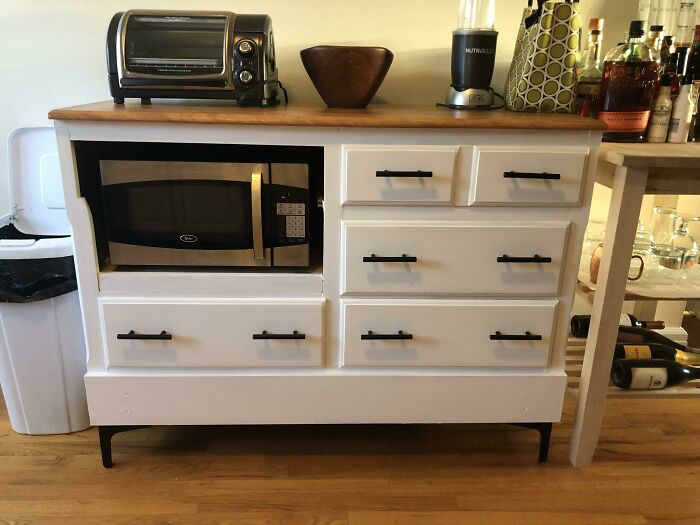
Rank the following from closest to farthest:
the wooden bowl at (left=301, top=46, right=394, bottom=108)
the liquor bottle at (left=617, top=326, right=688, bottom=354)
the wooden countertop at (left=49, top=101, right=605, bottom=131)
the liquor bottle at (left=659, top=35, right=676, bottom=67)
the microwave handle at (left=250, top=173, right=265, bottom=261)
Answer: the wooden countertop at (left=49, top=101, right=605, bottom=131) → the microwave handle at (left=250, top=173, right=265, bottom=261) → the wooden bowl at (left=301, top=46, right=394, bottom=108) → the liquor bottle at (left=659, top=35, right=676, bottom=67) → the liquor bottle at (left=617, top=326, right=688, bottom=354)

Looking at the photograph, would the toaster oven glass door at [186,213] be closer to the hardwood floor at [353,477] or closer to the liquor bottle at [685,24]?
the hardwood floor at [353,477]

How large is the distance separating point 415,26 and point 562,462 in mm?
1302

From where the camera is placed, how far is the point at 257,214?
4.33 feet

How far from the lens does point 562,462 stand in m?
Answer: 1.55

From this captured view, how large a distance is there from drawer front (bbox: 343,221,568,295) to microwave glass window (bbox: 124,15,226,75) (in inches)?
21.6

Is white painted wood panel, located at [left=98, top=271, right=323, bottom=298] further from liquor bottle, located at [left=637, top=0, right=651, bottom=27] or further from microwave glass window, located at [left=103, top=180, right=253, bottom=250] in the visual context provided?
liquor bottle, located at [left=637, top=0, right=651, bottom=27]

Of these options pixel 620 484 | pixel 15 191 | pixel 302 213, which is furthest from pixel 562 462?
pixel 15 191

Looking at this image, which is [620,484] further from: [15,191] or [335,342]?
[15,191]

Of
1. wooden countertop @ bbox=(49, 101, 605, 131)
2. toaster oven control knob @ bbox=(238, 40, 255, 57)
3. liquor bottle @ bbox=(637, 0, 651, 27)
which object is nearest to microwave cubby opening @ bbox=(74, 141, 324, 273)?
wooden countertop @ bbox=(49, 101, 605, 131)

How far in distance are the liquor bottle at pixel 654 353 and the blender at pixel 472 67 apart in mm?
799

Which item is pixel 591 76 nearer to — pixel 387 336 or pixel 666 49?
pixel 666 49

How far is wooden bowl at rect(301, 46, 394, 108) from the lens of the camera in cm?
142

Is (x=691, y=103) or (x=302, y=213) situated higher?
Answer: (x=691, y=103)

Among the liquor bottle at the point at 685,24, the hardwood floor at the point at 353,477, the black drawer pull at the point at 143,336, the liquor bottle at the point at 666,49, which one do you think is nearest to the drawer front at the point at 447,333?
the hardwood floor at the point at 353,477
